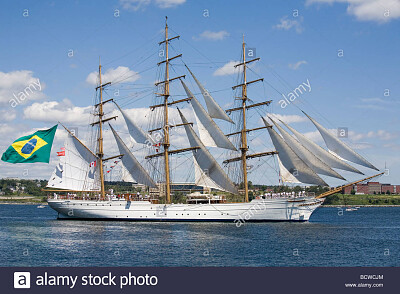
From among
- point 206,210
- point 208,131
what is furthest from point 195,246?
point 208,131

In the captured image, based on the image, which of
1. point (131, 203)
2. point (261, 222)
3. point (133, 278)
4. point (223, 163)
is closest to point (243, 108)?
point (223, 163)

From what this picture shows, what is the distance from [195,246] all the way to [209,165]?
75.6ft

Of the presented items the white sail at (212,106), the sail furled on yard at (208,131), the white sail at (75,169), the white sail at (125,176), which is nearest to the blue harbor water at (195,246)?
the white sail at (75,169)

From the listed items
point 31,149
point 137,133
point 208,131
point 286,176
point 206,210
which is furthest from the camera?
point 137,133

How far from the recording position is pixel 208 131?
6219 cm

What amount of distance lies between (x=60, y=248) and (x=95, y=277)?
43.2 feet

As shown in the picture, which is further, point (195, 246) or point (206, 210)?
point (206, 210)

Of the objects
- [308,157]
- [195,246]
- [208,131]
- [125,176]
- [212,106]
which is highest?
[212,106]

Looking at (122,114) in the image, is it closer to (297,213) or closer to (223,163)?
(223,163)

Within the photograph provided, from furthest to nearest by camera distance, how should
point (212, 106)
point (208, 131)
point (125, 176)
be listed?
point (125, 176)
point (212, 106)
point (208, 131)

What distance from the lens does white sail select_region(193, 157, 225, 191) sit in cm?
6266

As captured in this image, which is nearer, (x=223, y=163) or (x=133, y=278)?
(x=133, y=278)

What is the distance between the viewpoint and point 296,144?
59.0 meters

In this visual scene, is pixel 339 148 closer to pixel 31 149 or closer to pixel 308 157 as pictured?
pixel 308 157
